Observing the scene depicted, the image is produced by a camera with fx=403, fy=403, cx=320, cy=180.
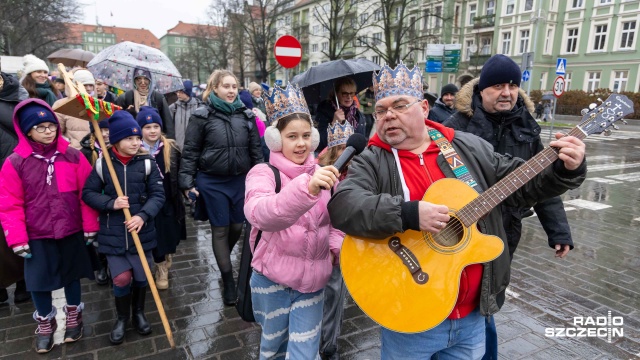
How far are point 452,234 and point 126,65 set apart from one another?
15.5ft

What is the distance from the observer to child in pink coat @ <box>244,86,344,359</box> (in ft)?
7.59

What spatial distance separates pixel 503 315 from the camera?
12.9ft

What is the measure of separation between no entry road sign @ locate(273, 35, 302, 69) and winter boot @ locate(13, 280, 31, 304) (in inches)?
234

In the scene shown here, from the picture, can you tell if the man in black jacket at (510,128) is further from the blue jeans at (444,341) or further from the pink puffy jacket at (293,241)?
the pink puffy jacket at (293,241)

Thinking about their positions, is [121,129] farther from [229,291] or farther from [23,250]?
[229,291]

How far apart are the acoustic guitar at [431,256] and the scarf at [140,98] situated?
452cm

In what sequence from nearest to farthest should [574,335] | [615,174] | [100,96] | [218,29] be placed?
[574,335]
[100,96]
[615,174]
[218,29]

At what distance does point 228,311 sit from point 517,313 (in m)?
2.84

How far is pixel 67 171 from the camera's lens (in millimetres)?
3330

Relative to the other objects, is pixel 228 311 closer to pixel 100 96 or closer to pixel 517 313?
pixel 517 313

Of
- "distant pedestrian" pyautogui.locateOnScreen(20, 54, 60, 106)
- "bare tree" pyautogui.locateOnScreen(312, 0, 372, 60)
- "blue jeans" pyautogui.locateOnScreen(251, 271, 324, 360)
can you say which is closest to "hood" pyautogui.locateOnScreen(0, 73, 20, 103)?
"distant pedestrian" pyautogui.locateOnScreen(20, 54, 60, 106)

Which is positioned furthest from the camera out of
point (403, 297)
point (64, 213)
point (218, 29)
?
point (218, 29)

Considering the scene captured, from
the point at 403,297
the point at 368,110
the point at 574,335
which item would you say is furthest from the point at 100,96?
the point at 574,335

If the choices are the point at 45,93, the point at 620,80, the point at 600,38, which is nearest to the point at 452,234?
the point at 45,93
